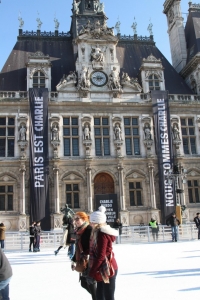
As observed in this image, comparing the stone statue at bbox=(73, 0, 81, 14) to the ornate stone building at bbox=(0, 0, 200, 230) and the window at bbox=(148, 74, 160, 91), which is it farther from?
the window at bbox=(148, 74, 160, 91)

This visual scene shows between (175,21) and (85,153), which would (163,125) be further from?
(175,21)

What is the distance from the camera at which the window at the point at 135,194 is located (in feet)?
94.3

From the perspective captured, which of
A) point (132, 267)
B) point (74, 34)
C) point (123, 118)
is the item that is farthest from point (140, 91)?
point (132, 267)

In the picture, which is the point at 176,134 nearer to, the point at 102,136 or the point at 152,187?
the point at 152,187

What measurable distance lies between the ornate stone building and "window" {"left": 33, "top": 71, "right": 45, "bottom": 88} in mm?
88

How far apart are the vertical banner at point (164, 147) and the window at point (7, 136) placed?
1226cm

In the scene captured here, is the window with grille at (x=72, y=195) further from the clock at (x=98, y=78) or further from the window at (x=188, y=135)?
the window at (x=188, y=135)

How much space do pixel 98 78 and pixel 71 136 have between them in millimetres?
6059

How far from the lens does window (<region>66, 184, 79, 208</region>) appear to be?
28.0 m

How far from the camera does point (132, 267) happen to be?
10.1 m

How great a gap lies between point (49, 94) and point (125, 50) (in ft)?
37.7

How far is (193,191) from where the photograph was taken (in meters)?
29.8

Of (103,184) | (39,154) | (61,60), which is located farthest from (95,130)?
(61,60)

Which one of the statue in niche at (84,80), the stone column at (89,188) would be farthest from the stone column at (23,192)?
the statue in niche at (84,80)
